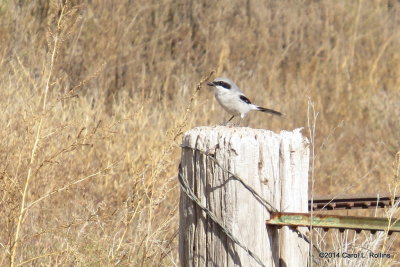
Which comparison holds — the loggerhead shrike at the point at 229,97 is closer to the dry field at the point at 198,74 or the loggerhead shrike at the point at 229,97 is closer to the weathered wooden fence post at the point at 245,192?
the dry field at the point at 198,74

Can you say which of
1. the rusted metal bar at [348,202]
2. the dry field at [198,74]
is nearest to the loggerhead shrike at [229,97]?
the dry field at [198,74]

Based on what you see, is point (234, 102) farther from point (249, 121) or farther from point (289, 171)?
point (289, 171)

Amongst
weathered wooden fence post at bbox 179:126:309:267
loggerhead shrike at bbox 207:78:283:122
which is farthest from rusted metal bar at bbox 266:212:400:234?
loggerhead shrike at bbox 207:78:283:122

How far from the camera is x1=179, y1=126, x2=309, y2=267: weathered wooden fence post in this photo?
2.59m

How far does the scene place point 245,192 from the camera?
259cm

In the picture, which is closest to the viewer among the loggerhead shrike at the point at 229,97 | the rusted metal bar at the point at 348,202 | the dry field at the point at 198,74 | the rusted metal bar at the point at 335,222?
the rusted metal bar at the point at 335,222

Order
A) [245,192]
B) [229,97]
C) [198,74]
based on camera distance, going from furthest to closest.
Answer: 1. [198,74]
2. [229,97]
3. [245,192]

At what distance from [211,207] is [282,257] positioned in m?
0.27

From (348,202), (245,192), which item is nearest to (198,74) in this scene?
(348,202)

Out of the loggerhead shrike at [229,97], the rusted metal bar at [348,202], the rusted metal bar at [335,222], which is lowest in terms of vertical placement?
the rusted metal bar at [335,222]

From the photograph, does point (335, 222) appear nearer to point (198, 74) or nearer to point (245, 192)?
point (245, 192)

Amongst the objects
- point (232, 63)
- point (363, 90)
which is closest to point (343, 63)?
point (363, 90)

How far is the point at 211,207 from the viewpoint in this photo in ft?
8.67

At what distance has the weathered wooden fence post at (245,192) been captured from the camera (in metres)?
2.59
